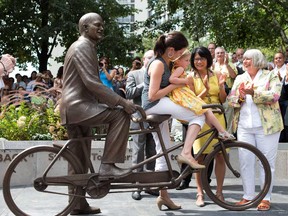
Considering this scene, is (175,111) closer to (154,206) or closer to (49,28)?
(154,206)

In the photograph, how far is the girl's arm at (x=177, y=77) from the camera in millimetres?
7512

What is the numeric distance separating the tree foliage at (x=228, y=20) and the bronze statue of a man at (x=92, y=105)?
17.7 m

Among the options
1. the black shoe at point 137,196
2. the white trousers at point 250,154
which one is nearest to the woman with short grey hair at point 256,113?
the white trousers at point 250,154

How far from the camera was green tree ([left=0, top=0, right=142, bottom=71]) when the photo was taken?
2866cm

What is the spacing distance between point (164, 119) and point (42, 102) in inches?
172

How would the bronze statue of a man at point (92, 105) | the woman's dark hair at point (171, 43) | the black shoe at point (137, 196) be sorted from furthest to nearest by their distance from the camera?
1. the black shoe at point (137, 196)
2. the woman's dark hair at point (171, 43)
3. the bronze statue of a man at point (92, 105)

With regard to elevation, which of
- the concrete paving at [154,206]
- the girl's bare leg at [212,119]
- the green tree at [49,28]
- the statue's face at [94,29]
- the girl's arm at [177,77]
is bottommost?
the concrete paving at [154,206]

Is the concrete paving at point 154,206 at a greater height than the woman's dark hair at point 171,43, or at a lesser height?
lesser

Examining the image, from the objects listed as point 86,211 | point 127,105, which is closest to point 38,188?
point 86,211

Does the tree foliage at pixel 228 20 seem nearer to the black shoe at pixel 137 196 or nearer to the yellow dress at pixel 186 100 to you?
the black shoe at pixel 137 196

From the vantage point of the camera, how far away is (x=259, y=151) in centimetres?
779

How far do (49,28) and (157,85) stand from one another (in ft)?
71.5

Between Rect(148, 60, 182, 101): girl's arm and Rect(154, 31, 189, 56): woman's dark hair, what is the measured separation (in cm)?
27

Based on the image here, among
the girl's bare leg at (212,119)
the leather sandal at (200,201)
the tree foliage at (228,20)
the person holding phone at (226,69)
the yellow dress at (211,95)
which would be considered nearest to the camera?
the girl's bare leg at (212,119)
